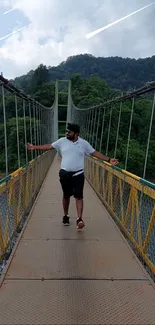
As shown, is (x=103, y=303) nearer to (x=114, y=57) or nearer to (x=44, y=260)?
(x=44, y=260)

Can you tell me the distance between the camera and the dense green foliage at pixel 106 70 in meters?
A: 32.2

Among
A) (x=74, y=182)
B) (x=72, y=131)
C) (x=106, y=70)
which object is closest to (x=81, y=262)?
(x=74, y=182)

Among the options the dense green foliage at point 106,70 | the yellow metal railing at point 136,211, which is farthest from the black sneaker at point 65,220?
the dense green foliage at point 106,70

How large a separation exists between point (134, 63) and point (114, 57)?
7.94m

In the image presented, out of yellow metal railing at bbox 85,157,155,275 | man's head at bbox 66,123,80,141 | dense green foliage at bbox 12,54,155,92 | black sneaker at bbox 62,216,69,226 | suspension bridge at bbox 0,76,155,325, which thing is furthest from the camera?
dense green foliage at bbox 12,54,155,92

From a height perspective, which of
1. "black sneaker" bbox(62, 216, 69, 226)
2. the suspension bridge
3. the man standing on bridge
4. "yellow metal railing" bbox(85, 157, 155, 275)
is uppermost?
the man standing on bridge

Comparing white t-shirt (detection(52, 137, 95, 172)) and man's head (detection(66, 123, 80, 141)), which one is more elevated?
man's head (detection(66, 123, 80, 141))

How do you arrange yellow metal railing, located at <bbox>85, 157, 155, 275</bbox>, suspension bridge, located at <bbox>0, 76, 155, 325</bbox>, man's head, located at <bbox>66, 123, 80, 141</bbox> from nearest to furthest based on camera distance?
1. suspension bridge, located at <bbox>0, 76, 155, 325</bbox>
2. yellow metal railing, located at <bbox>85, 157, 155, 275</bbox>
3. man's head, located at <bbox>66, 123, 80, 141</bbox>

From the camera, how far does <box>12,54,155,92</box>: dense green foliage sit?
1269 inches

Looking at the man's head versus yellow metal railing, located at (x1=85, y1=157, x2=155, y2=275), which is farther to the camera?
the man's head

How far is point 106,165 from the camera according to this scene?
Result: 182 inches

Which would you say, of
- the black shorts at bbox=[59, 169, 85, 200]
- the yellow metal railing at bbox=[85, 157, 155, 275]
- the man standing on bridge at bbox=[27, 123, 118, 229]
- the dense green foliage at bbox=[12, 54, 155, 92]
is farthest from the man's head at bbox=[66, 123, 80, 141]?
the dense green foliage at bbox=[12, 54, 155, 92]

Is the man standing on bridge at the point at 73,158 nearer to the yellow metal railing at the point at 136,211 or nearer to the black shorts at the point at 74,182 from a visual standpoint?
the black shorts at the point at 74,182

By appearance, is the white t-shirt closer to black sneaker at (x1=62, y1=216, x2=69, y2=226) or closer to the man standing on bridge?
the man standing on bridge
